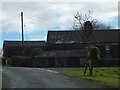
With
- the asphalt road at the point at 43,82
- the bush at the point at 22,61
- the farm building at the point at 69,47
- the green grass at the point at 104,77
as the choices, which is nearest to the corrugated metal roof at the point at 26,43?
the farm building at the point at 69,47

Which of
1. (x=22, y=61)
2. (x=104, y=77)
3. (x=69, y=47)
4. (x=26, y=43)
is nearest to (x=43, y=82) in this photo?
(x=104, y=77)

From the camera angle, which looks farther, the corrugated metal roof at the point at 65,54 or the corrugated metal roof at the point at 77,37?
the corrugated metal roof at the point at 77,37

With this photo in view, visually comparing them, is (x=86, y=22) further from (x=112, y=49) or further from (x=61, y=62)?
(x=112, y=49)

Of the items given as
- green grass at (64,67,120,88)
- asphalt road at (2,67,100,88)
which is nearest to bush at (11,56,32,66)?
green grass at (64,67,120,88)

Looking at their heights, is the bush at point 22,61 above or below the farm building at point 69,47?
below

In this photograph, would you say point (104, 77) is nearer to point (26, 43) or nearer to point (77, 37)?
point (77, 37)

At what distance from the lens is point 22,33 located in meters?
67.0

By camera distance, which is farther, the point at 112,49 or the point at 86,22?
the point at 112,49

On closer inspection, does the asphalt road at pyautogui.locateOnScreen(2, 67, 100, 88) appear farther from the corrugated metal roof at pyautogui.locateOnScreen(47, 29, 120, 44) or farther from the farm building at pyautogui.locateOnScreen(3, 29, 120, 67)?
the corrugated metal roof at pyautogui.locateOnScreen(47, 29, 120, 44)

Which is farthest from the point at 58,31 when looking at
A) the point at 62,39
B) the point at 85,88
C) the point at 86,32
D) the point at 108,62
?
the point at 85,88

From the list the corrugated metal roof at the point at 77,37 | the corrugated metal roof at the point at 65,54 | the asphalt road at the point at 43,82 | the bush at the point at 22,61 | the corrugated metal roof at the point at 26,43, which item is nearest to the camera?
the asphalt road at the point at 43,82

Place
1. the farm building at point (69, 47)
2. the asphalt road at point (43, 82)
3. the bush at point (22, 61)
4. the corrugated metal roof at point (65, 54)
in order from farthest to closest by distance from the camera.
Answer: the bush at point (22, 61), the corrugated metal roof at point (65, 54), the farm building at point (69, 47), the asphalt road at point (43, 82)

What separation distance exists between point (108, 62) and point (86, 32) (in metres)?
11.8

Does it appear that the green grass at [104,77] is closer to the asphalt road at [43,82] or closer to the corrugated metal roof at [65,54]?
the asphalt road at [43,82]
